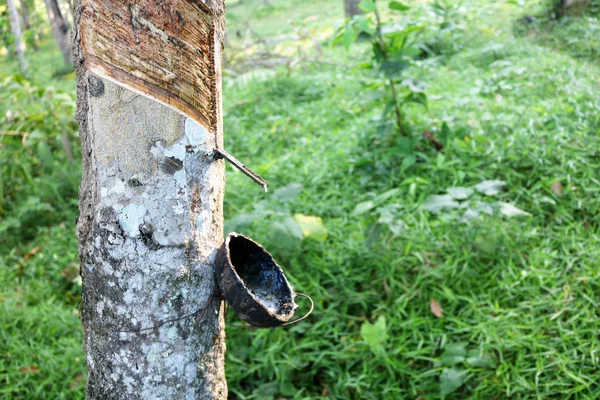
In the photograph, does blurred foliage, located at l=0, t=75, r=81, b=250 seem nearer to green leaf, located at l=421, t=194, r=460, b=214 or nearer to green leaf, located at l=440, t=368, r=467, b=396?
green leaf, located at l=421, t=194, r=460, b=214

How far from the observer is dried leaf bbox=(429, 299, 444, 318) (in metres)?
2.19

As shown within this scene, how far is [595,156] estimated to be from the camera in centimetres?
273

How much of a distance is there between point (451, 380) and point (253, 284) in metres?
1.02

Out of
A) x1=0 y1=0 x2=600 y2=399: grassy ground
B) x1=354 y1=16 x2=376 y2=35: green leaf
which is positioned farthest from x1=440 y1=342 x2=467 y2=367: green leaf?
x1=354 y1=16 x2=376 y2=35: green leaf

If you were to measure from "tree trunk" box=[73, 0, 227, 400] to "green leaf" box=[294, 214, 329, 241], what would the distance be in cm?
137

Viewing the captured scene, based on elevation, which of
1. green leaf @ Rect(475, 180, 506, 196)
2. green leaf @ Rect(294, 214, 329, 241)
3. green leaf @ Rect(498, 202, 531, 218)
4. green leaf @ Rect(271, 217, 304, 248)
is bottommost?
green leaf @ Rect(294, 214, 329, 241)

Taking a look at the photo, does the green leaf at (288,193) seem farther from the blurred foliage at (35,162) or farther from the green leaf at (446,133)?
the blurred foliage at (35,162)

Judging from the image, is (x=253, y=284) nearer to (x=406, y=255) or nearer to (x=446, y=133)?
(x=406, y=255)

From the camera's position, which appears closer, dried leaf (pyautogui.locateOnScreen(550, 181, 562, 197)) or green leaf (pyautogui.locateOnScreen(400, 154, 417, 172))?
dried leaf (pyautogui.locateOnScreen(550, 181, 562, 197))

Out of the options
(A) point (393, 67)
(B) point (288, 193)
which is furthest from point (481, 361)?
(A) point (393, 67)

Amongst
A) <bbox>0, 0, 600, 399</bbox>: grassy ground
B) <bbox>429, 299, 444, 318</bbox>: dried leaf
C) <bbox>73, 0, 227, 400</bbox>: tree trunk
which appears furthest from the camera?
<bbox>429, 299, 444, 318</bbox>: dried leaf

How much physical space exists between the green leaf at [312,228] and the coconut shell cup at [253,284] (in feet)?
3.77

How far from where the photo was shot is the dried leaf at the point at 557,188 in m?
2.60

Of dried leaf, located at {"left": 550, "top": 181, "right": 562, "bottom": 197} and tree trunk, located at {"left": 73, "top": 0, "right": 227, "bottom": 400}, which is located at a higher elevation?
tree trunk, located at {"left": 73, "top": 0, "right": 227, "bottom": 400}
